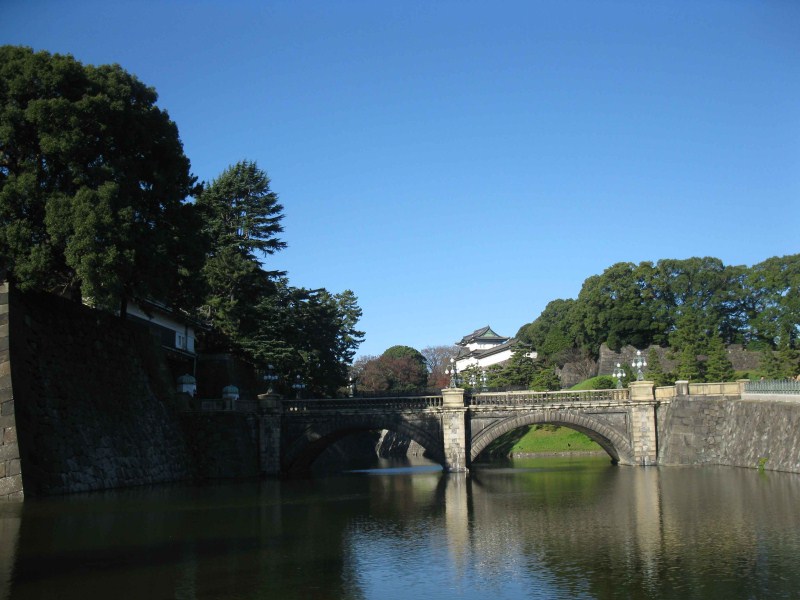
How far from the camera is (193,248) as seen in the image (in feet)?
127

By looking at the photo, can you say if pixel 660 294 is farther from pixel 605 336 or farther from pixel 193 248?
pixel 193 248

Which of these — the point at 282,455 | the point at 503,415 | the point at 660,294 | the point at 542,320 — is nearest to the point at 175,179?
the point at 282,455

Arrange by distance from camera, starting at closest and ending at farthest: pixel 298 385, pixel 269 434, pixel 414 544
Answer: pixel 414 544 < pixel 269 434 < pixel 298 385

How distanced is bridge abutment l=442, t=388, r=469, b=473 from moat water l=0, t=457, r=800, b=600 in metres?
12.4

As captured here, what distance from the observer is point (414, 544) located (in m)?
21.8

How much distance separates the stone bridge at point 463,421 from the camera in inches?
1855

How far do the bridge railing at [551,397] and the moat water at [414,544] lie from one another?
12.7 metres

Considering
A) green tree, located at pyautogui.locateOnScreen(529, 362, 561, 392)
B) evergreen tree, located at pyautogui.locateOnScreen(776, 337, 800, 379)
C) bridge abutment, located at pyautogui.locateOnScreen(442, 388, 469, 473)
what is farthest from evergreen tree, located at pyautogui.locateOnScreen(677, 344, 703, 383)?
bridge abutment, located at pyautogui.locateOnScreen(442, 388, 469, 473)

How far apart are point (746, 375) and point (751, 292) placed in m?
19.3

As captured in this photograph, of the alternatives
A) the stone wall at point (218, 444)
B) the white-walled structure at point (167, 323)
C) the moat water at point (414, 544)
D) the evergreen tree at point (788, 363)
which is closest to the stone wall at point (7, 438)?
the moat water at point (414, 544)

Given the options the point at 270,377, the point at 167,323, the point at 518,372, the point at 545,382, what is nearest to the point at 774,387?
the point at 270,377

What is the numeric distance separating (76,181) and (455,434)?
83.9 ft

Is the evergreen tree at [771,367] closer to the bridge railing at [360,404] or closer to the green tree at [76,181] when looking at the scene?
the bridge railing at [360,404]

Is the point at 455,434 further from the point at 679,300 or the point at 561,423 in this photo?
the point at 679,300
